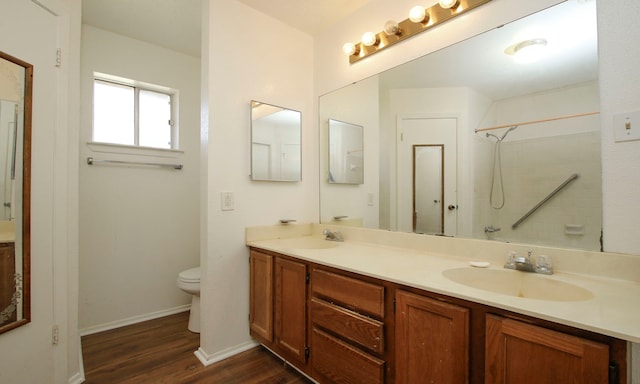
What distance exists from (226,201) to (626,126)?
2016mm

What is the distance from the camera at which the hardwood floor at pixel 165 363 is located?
5.59 ft

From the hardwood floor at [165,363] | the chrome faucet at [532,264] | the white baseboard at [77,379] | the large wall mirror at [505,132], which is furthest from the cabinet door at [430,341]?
the white baseboard at [77,379]

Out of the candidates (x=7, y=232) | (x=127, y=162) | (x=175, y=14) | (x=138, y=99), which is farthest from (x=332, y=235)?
(x=138, y=99)

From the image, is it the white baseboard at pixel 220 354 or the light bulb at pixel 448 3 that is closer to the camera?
the light bulb at pixel 448 3

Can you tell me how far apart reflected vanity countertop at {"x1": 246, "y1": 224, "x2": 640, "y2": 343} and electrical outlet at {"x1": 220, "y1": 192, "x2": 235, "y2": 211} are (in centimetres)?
24

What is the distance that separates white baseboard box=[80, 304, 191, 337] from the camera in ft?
7.49

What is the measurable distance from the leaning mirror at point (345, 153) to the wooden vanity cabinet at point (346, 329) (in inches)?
34.6

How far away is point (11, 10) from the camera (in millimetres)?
1295

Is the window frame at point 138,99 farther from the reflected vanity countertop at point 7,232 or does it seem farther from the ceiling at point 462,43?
the reflected vanity countertop at point 7,232

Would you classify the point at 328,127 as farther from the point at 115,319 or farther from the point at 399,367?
the point at 115,319

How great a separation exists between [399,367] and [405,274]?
37cm

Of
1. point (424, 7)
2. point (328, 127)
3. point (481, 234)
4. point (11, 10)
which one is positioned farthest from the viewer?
point (328, 127)

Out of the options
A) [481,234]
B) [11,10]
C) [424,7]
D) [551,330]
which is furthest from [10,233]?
[424,7]

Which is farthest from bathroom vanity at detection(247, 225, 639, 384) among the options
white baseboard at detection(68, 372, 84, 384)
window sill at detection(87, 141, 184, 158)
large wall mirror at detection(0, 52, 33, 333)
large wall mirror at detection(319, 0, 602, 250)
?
window sill at detection(87, 141, 184, 158)
